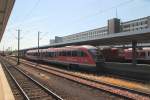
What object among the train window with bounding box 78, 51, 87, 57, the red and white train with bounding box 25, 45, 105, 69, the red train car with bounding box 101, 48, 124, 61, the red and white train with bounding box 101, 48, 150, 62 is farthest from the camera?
the red train car with bounding box 101, 48, 124, 61

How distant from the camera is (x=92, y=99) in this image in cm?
1375

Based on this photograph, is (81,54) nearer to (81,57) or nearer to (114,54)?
(81,57)

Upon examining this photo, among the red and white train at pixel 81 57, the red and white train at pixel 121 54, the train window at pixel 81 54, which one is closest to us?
the red and white train at pixel 81 57

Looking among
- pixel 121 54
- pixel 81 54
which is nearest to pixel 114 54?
pixel 121 54

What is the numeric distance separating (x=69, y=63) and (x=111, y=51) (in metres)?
19.7

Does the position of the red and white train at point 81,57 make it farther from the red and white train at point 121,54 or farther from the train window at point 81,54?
the red and white train at point 121,54

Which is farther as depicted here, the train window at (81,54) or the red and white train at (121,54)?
the red and white train at (121,54)

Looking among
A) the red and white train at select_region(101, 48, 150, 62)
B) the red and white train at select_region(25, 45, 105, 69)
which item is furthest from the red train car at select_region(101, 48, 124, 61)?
the red and white train at select_region(25, 45, 105, 69)

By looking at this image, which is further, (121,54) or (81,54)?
(121,54)

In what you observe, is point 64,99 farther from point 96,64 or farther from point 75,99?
point 96,64

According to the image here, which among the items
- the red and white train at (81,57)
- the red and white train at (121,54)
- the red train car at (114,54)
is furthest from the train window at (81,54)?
the red train car at (114,54)

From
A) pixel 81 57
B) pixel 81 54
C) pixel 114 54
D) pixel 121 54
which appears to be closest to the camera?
pixel 81 57

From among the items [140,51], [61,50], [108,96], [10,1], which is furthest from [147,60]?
[10,1]

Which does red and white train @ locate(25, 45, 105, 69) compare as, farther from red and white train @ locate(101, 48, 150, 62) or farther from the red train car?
red and white train @ locate(101, 48, 150, 62)
